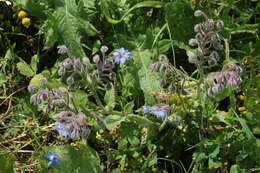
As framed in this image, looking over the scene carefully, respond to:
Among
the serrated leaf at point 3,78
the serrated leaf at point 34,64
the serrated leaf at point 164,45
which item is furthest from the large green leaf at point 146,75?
the serrated leaf at point 3,78

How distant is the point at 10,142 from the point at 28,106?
1.35 ft

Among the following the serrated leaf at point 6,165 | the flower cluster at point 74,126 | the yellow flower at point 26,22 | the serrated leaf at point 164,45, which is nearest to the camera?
the flower cluster at point 74,126

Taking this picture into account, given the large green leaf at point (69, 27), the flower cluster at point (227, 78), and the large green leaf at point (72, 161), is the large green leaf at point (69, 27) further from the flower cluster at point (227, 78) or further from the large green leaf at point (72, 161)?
the flower cluster at point (227, 78)

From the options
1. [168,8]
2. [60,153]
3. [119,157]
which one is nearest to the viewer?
[60,153]

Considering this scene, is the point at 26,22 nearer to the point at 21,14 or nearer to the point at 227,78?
the point at 21,14

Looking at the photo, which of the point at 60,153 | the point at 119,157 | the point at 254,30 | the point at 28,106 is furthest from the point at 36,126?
the point at 254,30

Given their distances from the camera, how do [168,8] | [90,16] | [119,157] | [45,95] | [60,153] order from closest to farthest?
[45,95] < [60,153] < [119,157] < [168,8] < [90,16]

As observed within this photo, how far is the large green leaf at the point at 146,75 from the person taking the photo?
313 cm

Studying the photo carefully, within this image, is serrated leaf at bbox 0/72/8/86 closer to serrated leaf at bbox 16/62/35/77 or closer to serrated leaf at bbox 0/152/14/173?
serrated leaf at bbox 16/62/35/77

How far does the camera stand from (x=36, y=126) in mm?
3355

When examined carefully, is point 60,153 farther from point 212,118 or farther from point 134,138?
point 212,118

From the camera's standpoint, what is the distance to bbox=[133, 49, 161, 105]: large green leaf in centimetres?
313

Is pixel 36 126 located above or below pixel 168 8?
below

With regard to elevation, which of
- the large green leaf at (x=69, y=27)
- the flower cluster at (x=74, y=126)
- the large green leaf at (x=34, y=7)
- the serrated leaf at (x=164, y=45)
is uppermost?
the large green leaf at (x=34, y=7)
